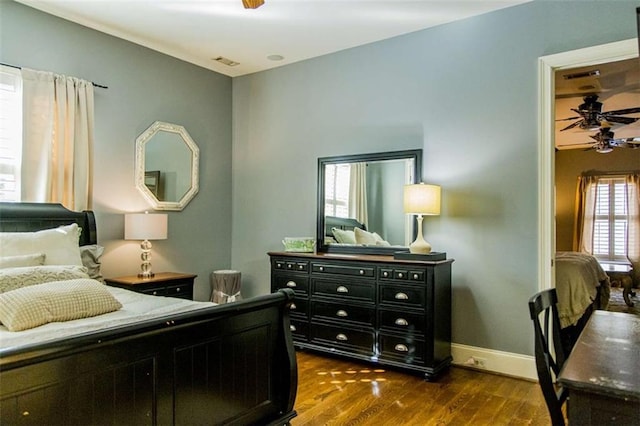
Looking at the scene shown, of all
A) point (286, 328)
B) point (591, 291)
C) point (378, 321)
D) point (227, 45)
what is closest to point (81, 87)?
point (227, 45)

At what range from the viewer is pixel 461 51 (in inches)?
148

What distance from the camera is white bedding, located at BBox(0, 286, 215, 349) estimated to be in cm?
188

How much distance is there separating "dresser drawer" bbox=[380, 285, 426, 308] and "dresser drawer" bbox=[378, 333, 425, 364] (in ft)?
0.90

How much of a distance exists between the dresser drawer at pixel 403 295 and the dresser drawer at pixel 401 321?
7 centimetres

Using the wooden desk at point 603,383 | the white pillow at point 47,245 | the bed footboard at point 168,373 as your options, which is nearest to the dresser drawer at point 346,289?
the bed footboard at point 168,373

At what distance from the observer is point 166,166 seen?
15.1 ft

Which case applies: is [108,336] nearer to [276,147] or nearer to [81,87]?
[81,87]

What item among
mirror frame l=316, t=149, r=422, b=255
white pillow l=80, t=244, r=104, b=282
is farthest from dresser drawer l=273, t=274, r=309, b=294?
white pillow l=80, t=244, r=104, b=282

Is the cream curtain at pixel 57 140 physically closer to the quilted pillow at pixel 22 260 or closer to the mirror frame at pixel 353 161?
the quilted pillow at pixel 22 260

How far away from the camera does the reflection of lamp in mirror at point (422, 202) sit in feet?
11.7

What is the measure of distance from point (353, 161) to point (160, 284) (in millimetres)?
2148

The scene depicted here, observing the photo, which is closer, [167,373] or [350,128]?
[167,373]

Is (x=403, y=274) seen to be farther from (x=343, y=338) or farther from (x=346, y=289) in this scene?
(x=343, y=338)

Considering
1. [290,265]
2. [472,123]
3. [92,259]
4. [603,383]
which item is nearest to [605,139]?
[472,123]
